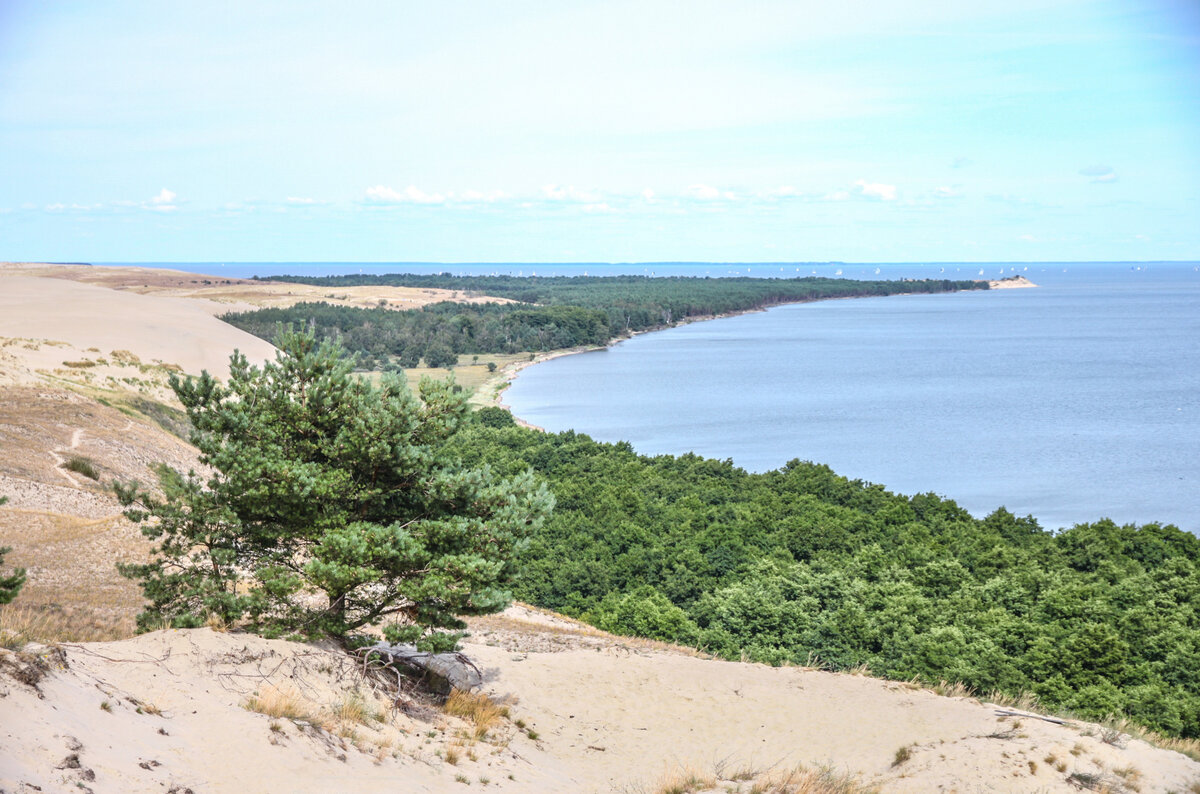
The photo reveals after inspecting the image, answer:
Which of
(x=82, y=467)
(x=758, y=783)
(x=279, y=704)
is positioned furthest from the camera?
(x=82, y=467)

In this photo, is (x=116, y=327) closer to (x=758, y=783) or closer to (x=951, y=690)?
(x=951, y=690)

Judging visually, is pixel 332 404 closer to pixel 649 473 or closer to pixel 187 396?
pixel 187 396

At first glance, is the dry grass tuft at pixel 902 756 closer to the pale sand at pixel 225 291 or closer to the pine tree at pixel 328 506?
the pine tree at pixel 328 506

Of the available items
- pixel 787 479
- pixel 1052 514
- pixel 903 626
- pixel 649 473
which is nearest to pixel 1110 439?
pixel 1052 514

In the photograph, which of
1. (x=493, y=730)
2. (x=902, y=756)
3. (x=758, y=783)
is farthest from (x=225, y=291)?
(x=758, y=783)

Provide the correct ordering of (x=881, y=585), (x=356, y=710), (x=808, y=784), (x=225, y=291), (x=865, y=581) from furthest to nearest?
1. (x=225, y=291)
2. (x=865, y=581)
3. (x=881, y=585)
4. (x=808, y=784)
5. (x=356, y=710)

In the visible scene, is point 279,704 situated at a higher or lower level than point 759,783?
higher
